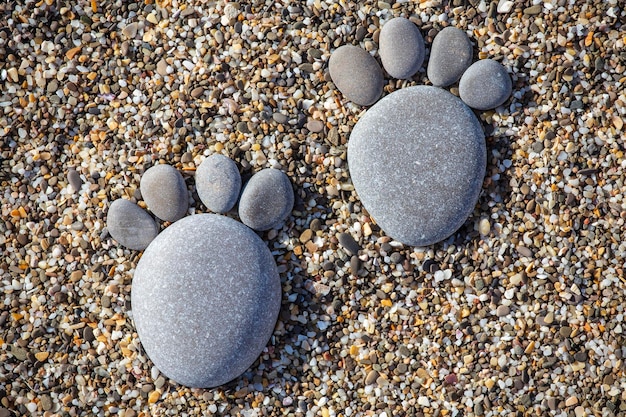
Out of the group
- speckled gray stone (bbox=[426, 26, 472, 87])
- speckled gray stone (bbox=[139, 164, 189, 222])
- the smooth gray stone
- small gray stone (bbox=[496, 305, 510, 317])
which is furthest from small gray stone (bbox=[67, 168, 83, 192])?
small gray stone (bbox=[496, 305, 510, 317])

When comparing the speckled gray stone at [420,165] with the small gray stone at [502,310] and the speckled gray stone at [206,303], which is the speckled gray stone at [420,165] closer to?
the small gray stone at [502,310]

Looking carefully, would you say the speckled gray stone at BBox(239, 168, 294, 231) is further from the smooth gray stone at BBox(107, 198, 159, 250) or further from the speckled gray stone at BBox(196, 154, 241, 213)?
the smooth gray stone at BBox(107, 198, 159, 250)

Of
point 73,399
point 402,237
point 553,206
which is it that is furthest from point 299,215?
point 73,399

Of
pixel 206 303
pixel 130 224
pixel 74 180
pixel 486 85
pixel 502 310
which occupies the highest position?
pixel 486 85

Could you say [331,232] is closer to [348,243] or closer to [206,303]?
[348,243]

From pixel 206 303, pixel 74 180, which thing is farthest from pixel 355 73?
pixel 74 180
